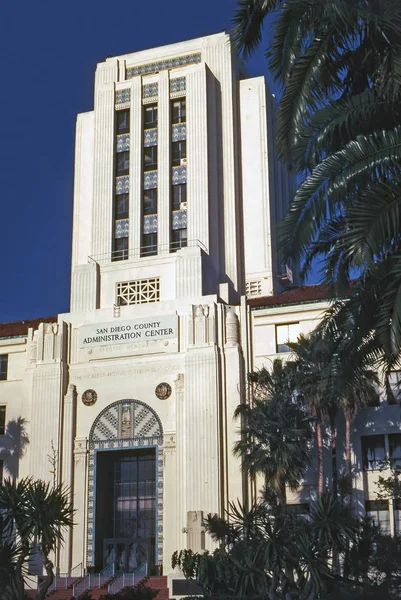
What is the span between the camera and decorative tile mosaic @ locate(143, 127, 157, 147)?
191ft

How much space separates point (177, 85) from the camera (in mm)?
58469

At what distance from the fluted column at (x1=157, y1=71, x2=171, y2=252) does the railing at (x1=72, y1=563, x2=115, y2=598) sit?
769 inches

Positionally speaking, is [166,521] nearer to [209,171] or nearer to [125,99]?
[209,171]

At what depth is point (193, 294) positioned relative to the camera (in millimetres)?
50844

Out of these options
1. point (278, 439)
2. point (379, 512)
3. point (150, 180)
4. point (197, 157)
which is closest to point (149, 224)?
point (150, 180)

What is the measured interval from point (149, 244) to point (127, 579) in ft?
69.3

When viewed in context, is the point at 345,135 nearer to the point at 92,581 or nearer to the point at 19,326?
the point at 92,581

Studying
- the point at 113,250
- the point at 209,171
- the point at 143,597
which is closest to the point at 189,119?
the point at 209,171

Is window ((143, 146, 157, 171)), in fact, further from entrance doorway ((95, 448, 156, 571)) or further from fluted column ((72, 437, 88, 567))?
entrance doorway ((95, 448, 156, 571))

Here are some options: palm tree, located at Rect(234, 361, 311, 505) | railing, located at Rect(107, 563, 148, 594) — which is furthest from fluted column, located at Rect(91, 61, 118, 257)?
railing, located at Rect(107, 563, 148, 594)

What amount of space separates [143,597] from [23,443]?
1611 cm

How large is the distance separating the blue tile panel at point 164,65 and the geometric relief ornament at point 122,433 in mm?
24474

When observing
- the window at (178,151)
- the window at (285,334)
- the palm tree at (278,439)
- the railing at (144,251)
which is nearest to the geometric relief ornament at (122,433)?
the palm tree at (278,439)

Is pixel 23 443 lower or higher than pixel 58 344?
lower
